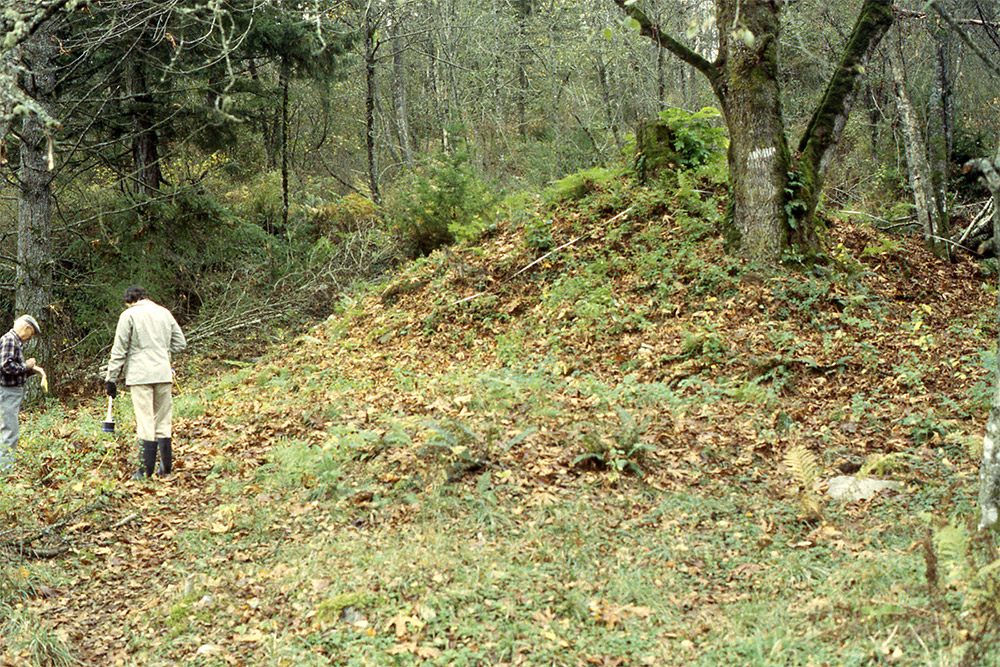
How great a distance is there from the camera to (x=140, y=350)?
7996 mm

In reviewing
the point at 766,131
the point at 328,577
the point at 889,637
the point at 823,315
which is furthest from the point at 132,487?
the point at 766,131

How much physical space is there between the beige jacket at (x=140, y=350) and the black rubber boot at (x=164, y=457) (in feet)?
2.08

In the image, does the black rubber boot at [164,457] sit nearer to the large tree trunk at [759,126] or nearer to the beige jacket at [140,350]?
the beige jacket at [140,350]

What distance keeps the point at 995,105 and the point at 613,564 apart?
17.6 metres

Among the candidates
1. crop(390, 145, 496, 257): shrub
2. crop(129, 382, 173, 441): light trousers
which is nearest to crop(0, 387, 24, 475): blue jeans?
crop(129, 382, 173, 441): light trousers

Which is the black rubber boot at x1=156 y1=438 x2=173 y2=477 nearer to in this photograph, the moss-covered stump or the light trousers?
the light trousers

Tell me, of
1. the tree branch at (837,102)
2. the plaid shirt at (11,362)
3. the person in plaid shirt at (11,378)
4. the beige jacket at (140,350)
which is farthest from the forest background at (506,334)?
the beige jacket at (140,350)

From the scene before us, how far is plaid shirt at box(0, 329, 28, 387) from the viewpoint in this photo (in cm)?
850

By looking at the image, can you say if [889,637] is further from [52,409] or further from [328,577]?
[52,409]

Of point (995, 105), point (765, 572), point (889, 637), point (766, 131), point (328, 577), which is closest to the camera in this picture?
point (889, 637)

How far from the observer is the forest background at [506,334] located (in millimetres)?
4746

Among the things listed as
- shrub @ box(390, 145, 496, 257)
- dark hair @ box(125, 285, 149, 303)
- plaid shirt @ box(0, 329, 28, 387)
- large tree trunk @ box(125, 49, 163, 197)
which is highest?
large tree trunk @ box(125, 49, 163, 197)

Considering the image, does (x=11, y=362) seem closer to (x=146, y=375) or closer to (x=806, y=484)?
(x=146, y=375)

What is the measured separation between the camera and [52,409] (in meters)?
13.1
